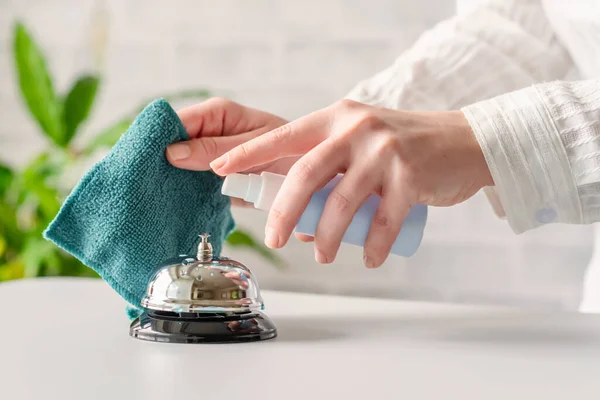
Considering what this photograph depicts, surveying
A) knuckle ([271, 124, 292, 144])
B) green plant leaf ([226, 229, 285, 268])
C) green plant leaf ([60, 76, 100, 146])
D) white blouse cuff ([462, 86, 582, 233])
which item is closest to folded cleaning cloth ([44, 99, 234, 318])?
knuckle ([271, 124, 292, 144])

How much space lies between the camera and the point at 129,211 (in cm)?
73

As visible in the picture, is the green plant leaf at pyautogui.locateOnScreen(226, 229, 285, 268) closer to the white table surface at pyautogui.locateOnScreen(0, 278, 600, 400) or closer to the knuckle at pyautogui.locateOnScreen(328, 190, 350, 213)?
the white table surface at pyautogui.locateOnScreen(0, 278, 600, 400)

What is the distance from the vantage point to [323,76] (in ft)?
5.92

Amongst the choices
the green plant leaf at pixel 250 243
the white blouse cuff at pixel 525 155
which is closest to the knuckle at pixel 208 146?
the white blouse cuff at pixel 525 155

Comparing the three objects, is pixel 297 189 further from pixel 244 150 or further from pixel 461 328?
pixel 461 328

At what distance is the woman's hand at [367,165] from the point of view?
2.16 feet

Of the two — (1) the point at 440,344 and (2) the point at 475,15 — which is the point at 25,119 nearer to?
(2) the point at 475,15

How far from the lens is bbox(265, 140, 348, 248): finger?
652mm

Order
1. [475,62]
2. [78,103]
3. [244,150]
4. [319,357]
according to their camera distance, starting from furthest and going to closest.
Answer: [78,103] < [475,62] < [244,150] < [319,357]

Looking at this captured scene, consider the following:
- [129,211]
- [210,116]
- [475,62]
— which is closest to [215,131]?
[210,116]

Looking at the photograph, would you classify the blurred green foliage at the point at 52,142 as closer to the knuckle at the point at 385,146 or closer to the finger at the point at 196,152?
the finger at the point at 196,152

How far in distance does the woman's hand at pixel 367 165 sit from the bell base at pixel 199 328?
0.24 feet

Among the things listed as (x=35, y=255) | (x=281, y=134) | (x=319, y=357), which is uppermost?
(x=35, y=255)

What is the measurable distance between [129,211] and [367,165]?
0.24 m
